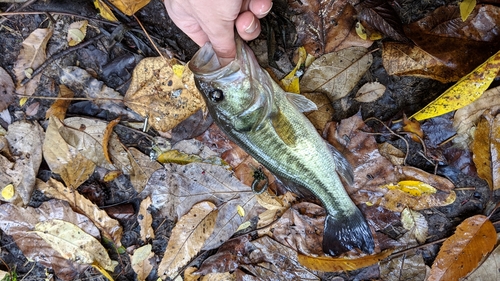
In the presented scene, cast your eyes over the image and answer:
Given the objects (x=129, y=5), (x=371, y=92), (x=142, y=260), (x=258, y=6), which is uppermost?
(x=258, y=6)

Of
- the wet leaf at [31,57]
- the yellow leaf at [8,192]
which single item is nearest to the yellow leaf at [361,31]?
the wet leaf at [31,57]

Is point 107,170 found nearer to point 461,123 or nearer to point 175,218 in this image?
point 175,218

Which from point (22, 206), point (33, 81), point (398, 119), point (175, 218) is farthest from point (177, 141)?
point (398, 119)

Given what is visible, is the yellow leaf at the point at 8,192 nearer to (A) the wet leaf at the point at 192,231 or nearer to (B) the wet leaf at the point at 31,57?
(B) the wet leaf at the point at 31,57

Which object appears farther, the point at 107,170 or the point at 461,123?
the point at 107,170

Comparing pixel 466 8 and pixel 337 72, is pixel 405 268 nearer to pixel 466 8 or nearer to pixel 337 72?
pixel 337 72

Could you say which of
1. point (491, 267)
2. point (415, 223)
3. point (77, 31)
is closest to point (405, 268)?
point (415, 223)
